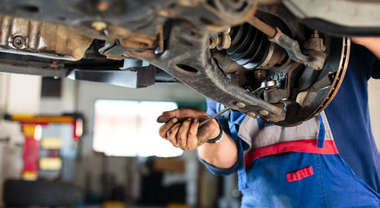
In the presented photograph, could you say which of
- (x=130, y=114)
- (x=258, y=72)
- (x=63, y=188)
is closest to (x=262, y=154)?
(x=258, y=72)

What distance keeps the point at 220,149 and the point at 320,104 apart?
503mm

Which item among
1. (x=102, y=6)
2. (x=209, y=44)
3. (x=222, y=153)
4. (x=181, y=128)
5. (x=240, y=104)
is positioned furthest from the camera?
(x=222, y=153)

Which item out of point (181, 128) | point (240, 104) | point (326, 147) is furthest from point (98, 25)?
point (326, 147)

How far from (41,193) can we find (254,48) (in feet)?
9.60

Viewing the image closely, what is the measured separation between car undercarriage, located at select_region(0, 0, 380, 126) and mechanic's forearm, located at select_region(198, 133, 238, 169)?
1.13 ft

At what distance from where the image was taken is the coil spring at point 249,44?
885mm

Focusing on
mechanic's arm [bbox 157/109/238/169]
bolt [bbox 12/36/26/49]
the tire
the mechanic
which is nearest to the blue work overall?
the mechanic

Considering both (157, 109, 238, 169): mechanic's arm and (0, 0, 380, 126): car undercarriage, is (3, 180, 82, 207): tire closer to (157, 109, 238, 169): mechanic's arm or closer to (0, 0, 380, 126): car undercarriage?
(157, 109, 238, 169): mechanic's arm

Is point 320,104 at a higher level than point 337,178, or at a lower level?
higher

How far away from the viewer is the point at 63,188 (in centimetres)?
335

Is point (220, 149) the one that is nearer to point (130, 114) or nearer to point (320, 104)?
point (320, 104)

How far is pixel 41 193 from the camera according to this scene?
3.36m

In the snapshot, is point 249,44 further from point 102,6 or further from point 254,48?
point 102,6

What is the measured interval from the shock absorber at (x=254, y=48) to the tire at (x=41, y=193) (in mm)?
2791
